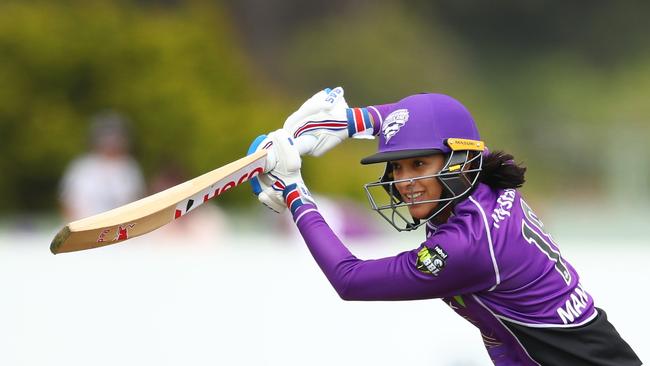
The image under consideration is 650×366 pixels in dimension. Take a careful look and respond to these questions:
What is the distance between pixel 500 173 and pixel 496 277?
1.03ft

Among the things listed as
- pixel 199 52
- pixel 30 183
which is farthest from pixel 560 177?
pixel 30 183

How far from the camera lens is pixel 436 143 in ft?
8.45

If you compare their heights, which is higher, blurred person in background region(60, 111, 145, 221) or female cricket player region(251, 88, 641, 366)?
blurred person in background region(60, 111, 145, 221)

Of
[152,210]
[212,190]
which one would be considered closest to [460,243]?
[212,190]

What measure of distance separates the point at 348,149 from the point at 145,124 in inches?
117

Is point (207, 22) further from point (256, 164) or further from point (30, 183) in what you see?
point (256, 164)

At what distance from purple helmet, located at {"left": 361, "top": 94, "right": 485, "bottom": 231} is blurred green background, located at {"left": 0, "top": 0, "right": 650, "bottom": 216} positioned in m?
6.29

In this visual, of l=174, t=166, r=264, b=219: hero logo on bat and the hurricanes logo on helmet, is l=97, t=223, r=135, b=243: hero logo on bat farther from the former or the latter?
the hurricanes logo on helmet

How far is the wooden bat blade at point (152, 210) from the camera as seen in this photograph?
8.28 feet

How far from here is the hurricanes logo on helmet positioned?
262 cm

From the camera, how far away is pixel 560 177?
11.4 m

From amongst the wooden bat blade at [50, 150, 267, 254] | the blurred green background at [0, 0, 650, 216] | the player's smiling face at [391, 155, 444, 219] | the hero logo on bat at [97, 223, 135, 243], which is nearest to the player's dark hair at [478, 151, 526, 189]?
the player's smiling face at [391, 155, 444, 219]

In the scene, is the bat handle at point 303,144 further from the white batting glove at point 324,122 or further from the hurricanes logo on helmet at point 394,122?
the hurricanes logo on helmet at point 394,122

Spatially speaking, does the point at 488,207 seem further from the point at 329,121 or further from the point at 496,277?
the point at 329,121
